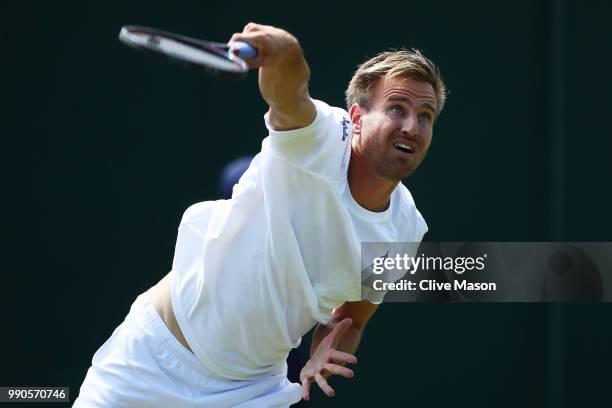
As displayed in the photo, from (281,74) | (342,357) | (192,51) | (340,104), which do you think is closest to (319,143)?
(281,74)

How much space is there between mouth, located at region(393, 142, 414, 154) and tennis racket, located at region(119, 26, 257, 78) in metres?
0.66

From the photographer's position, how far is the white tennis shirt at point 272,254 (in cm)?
261

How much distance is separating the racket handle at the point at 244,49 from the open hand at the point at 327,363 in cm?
88

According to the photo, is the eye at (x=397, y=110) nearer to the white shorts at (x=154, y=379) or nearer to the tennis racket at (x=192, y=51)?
the tennis racket at (x=192, y=51)

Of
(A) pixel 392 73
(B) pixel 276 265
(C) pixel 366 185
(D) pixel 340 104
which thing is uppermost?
(D) pixel 340 104

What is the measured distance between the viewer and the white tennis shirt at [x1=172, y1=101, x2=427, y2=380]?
261cm

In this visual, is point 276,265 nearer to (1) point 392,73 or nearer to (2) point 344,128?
(2) point 344,128

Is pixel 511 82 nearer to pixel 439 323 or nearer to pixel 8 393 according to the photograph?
pixel 439 323

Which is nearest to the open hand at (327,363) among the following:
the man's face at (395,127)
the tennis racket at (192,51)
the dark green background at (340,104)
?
the man's face at (395,127)

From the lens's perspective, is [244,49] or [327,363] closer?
[244,49]

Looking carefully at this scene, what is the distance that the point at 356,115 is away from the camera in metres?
2.98

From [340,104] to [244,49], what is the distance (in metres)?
2.51

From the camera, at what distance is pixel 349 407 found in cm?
472

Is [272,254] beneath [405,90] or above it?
beneath
